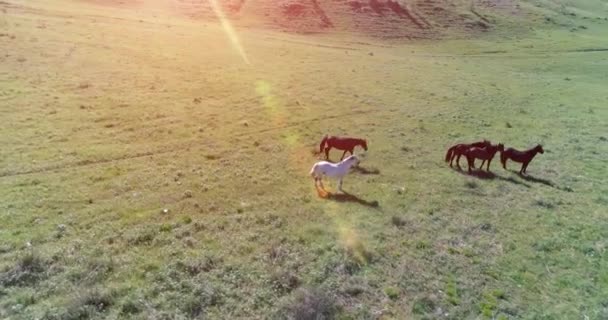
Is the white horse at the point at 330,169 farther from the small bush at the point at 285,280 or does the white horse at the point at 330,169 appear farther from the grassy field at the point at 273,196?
the small bush at the point at 285,280

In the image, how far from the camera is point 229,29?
209 feet

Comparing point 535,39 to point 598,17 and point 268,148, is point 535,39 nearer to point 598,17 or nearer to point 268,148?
point 598,17

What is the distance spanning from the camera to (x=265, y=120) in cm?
2870

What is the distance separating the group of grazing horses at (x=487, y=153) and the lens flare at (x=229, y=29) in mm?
27901

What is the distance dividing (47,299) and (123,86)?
24.5 metres

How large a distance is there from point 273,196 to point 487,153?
10272 mm

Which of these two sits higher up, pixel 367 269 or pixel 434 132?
pixel 367 269

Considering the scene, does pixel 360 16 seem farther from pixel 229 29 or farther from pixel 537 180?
pixel 537 180

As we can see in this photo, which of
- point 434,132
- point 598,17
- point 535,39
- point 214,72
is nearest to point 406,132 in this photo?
point 434,132

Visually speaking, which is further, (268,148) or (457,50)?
(457,50)

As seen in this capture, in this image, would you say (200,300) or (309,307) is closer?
(309,307)

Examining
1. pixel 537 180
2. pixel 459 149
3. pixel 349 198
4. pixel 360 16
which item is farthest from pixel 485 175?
pixel 360 16

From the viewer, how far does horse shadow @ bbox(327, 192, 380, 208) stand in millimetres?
17844

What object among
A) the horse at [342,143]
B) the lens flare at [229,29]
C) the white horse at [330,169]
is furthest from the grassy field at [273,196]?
the lens flare at [229,29]
